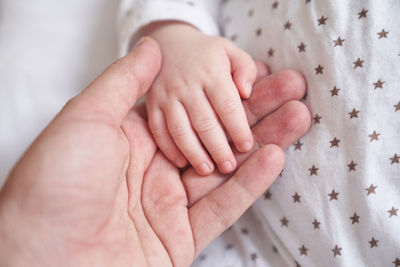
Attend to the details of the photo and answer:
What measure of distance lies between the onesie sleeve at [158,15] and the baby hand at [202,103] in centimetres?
12

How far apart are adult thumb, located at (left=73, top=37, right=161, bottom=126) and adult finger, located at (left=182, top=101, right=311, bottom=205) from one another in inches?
8.4

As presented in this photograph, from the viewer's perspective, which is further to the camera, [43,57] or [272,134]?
[43,57]

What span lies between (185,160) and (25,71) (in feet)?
1.81

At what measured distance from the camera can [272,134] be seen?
2.32ft

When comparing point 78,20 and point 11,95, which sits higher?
point 78,20

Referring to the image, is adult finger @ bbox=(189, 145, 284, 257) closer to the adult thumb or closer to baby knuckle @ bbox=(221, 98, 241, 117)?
baby knuckle @ bbox=(221, 98, 241, 117)

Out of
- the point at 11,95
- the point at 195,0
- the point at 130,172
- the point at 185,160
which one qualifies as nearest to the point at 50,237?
the point at 130,172

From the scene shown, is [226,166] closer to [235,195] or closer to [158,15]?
[235,195]

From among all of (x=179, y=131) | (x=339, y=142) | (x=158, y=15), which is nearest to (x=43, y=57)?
(x=158, y=15)

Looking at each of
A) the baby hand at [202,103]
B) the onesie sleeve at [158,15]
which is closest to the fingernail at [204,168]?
the baby hand at [202,103]

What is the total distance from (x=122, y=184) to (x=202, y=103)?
0.23 metres

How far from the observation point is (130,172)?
704 millimetres

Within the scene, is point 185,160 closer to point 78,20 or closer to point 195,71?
point 195,71

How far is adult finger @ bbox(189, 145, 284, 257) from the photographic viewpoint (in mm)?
681
